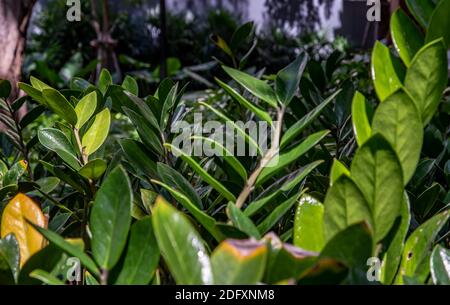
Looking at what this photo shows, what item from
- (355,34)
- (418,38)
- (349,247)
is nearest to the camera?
(349,247)

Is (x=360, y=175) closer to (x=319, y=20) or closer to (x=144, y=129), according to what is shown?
(x=144, y=129)

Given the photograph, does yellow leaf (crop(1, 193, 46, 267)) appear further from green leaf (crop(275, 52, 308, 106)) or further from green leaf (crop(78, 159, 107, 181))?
green leaf (crop(275, 52, 308, 106))

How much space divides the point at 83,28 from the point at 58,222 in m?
9.28

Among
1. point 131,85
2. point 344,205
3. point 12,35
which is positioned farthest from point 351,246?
point 12,35

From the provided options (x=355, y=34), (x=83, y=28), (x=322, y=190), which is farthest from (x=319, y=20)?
(x=322, y=190)

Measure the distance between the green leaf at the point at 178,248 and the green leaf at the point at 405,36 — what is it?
0.72 feet

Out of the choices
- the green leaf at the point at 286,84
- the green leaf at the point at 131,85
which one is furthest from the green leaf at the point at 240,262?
the green leaf at the point at 131,85

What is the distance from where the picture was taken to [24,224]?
15.8 inches

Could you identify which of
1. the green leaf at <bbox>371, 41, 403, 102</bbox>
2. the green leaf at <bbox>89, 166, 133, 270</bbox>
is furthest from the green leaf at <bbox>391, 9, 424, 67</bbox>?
the green leaf at <bbox>89, 166, 133, 270</bbox>

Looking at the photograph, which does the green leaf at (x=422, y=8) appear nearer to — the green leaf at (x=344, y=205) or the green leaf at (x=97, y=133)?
the green leaf at (x=344, y=205)

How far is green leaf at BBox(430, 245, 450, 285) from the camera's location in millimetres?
339

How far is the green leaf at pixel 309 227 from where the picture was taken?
366 millimetres

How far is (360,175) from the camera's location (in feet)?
1.11

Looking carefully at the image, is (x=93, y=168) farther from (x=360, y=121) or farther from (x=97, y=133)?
(x=360, y=121)
